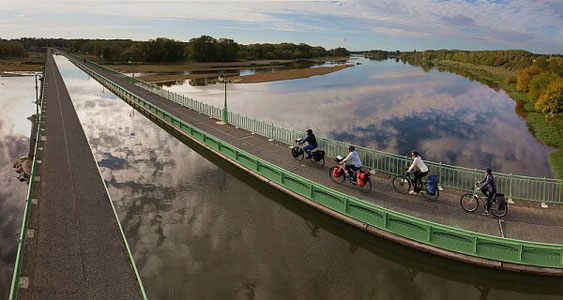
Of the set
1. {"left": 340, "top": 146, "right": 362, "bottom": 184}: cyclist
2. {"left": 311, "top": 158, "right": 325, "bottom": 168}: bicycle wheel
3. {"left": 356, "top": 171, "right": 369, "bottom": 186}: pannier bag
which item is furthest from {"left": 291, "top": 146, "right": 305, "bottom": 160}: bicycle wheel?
{"left": 356, "top": 171, "right": 369, "bottom": 186}: pannier bag

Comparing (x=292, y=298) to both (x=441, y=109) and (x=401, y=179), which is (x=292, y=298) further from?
(x=441, y=109)

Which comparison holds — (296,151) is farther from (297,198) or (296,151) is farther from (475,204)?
(475,204)

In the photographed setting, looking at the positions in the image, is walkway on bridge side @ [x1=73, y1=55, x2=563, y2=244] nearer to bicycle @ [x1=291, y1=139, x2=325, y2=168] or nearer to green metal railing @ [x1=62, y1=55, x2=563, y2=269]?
bicycle @ [x1=291, y1=139, x2=325, y2=168]

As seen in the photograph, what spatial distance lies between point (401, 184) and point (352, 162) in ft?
7.59

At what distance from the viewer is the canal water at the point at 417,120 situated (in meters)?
29.0

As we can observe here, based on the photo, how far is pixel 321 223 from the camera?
53.8 ft

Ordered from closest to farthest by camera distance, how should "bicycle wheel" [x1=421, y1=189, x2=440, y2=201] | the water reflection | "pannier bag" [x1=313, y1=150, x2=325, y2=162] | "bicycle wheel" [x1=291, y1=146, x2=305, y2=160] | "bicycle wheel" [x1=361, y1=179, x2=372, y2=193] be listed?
1. the water reflection
2. "bicycle wheel" [x1=421, y1=189, x2=440, y2=201]
3. "bicycle wheel" [x1=361, y1=179, x2=372, y2=193]
4. "pannier bag" [x1=313, y1=150, x2=325, y2=162]
5. "bicycle wheel" [x1=291, y1=146, x2=305, y2=160]

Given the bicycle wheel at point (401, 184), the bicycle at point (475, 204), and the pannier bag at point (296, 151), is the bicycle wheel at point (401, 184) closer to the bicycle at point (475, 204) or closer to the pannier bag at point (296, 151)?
the bicycle at point (475, 204)

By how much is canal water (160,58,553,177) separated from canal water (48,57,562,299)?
14319 millimetres

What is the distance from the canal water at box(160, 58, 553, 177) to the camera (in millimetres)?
28969

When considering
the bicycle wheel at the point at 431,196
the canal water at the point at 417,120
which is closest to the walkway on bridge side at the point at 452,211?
the bicycle wheel at the point at 431,196

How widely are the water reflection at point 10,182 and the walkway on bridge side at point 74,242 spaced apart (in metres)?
1.44

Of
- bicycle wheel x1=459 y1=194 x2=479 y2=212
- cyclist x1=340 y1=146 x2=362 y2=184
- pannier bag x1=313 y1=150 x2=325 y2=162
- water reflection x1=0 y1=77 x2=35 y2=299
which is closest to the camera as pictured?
water reflection x1=0 y1=77 x2=35 y2=299

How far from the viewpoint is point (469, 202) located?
1493 cm
